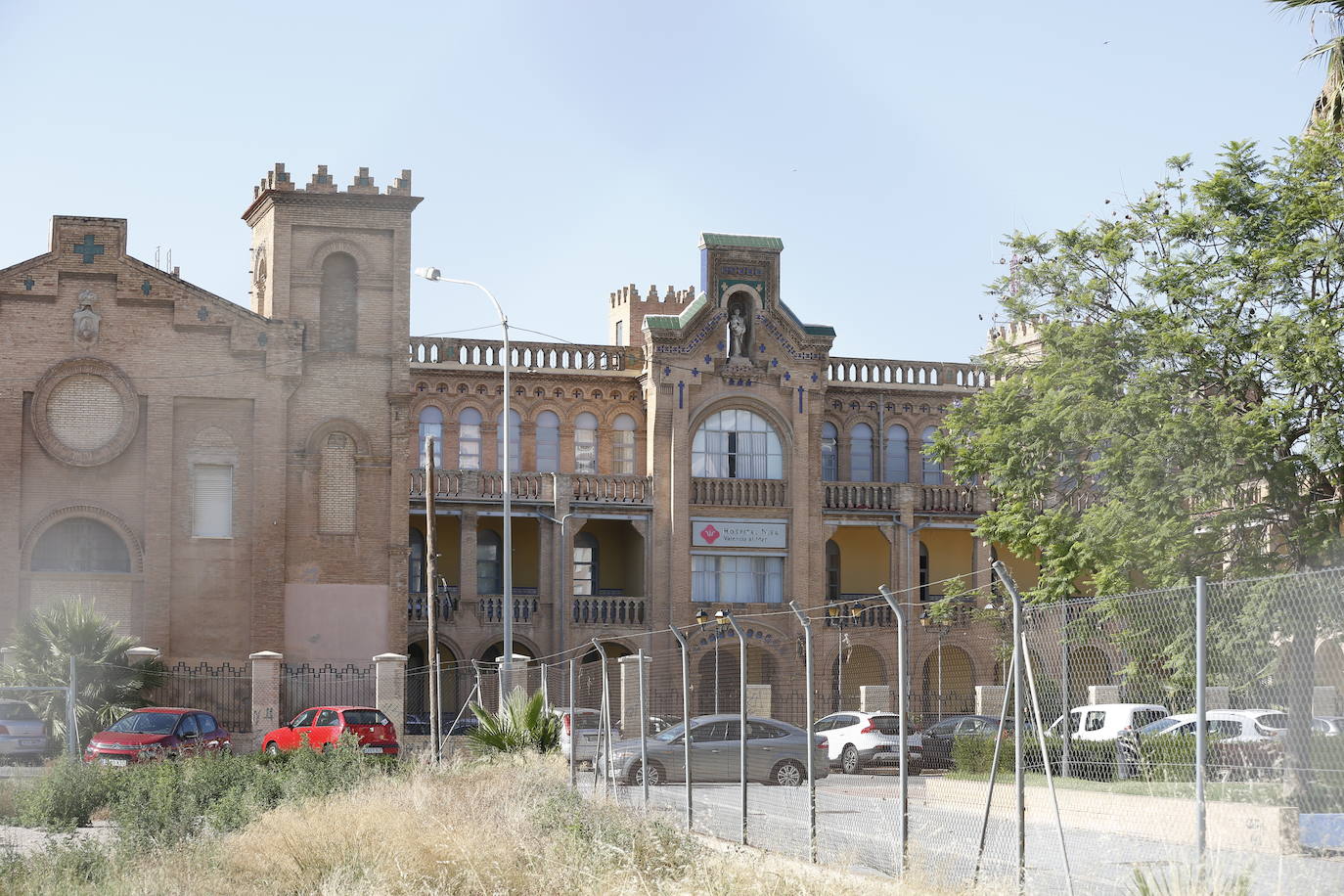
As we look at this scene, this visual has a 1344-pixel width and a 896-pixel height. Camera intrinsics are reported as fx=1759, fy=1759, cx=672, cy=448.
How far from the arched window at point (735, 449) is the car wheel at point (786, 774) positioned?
73.6 ft

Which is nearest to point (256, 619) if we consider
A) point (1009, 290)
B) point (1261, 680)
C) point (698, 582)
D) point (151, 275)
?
point (151, 275)

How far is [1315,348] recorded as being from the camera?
2603 cm

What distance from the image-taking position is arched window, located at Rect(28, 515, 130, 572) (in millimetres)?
44875

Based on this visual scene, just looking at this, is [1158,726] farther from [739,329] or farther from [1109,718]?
[739,329]

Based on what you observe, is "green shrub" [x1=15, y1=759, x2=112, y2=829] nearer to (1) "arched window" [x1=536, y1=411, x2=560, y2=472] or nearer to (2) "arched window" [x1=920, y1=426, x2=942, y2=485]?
(1) "arched window" [x1=536, y1=411, x2=560, y2=472]

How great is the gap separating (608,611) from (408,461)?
27.5 feet

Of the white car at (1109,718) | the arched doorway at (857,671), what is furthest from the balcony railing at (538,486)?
the white car at (1109,718)

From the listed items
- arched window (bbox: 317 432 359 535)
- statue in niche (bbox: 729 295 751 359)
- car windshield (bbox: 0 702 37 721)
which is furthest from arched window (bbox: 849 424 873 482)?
car windshield (bbox: 0 702 37 721)

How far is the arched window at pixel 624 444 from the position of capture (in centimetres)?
5538

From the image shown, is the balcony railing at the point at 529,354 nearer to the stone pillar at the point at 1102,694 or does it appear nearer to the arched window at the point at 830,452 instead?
the arched window at the point at 830,452

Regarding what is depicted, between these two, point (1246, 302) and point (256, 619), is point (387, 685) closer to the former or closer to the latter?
point (256, 619)

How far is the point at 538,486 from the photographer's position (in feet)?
174

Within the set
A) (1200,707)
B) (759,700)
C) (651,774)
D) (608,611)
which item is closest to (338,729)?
(651,774)

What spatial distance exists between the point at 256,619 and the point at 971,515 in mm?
23482
